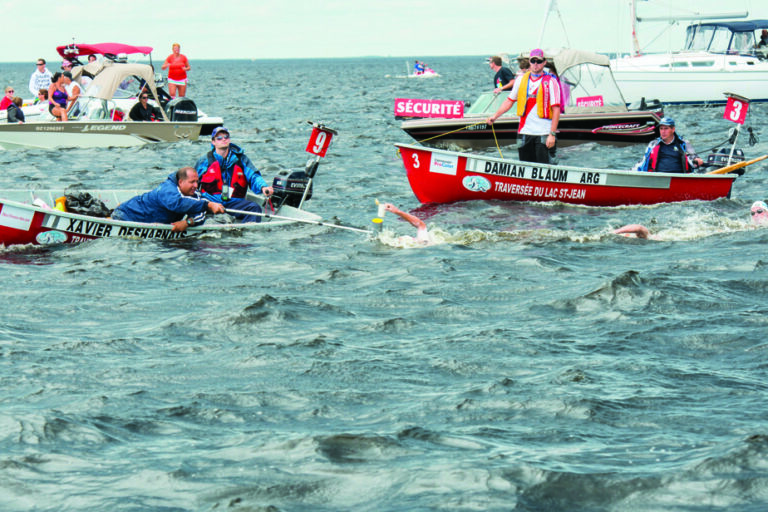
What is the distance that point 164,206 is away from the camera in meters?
11.1

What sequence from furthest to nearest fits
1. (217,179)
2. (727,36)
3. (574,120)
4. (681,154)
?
(727,36) < (574,120) < (681,154) < (217,179)

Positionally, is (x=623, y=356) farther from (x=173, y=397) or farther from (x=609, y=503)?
(x=173, y=397)

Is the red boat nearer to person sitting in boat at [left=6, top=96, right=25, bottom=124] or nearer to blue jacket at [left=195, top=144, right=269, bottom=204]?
blue jacket at [left=195, top=144, right=269, bottom=204]

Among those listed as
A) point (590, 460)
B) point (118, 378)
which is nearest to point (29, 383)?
point (118, 378)

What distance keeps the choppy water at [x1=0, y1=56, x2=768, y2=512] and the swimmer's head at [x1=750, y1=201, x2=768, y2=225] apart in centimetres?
18

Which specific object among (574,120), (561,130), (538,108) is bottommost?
(561,130)

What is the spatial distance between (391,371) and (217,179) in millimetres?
6058

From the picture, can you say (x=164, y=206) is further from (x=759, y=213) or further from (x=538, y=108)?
(x=759, y=213)

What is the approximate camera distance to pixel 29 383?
21.6ft

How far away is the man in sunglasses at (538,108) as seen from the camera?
1294 cm

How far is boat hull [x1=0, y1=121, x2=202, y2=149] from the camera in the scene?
20.5m

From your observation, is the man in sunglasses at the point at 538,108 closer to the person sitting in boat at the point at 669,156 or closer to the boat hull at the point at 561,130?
the person sitting in boat at the point at 669,156

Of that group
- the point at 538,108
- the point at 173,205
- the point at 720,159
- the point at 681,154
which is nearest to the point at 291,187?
the point at 173,205

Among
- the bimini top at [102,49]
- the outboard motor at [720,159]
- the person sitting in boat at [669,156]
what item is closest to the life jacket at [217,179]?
the person sitting in boat at [669,156]
